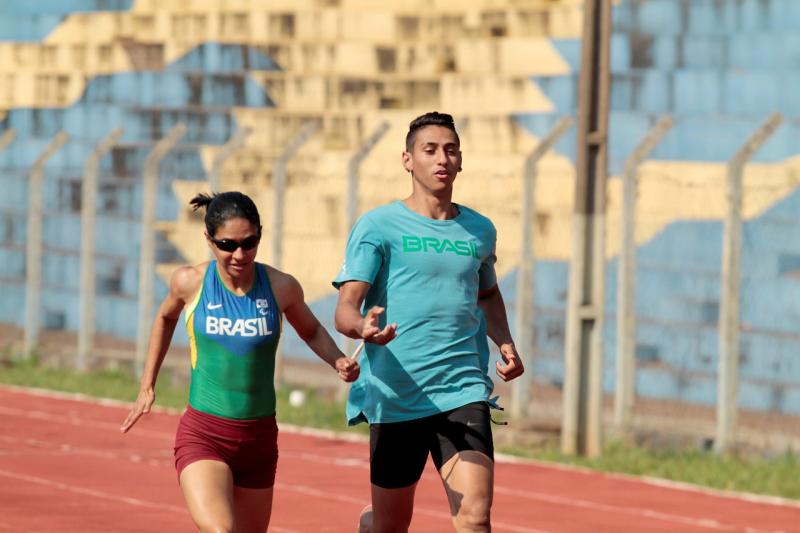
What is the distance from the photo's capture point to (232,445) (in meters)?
7.81

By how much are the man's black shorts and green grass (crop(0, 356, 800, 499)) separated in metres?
6.54

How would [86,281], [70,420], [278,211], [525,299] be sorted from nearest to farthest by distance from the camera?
[525,299]
[70,420]
[278,211]
[86,281]

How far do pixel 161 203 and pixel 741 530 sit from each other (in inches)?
542

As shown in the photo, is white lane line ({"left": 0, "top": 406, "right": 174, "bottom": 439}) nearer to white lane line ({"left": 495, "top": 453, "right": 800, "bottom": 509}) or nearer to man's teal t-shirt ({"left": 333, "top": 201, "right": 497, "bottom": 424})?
white lane line ({"left": 495, "top": 453, "right": 800, "bottom": 509})

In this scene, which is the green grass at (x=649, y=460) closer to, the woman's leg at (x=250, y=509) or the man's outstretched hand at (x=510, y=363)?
the man's outstretched hand at (x=510, y=363)

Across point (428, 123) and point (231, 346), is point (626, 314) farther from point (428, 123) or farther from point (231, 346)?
point (231, 346)

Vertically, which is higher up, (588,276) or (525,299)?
(588,276)

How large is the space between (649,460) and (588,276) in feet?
5.33

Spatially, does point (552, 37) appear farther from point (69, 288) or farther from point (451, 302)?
point (451, 302)

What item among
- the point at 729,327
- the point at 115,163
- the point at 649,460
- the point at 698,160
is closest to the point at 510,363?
the point at 649,460

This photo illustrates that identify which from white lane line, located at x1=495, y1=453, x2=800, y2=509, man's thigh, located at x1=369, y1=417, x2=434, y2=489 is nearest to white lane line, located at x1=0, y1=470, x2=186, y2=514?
white lane line, located at x1=495, y1=453, x2=800, y2=509

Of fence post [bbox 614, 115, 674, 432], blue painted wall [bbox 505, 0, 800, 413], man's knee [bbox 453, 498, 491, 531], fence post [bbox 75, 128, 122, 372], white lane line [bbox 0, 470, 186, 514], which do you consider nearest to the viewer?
man's knee [bbox 453, 498, 491, 531]

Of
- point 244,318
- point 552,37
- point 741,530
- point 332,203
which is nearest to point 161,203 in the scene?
point 332,203

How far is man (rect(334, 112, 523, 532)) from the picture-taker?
775 centimetres
